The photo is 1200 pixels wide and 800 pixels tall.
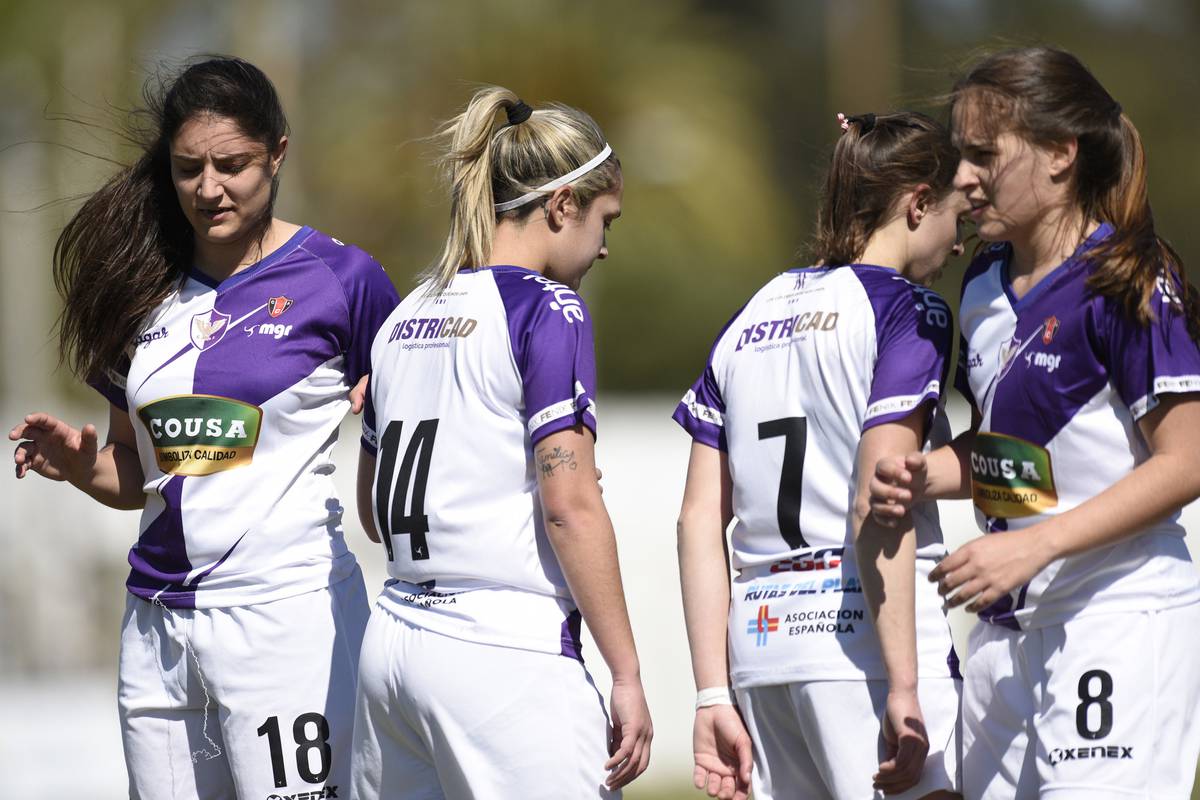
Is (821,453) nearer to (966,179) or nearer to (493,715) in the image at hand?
(966,179)

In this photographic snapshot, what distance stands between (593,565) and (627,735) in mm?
393

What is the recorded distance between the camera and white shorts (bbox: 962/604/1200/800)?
2.87 metres

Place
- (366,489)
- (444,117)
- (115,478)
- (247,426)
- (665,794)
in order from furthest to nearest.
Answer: (444,117), (665,794), (115,478), (366,489), (247,426)

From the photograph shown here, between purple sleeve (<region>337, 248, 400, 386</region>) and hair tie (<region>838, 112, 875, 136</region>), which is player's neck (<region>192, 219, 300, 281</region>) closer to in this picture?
purple sleeve (<region>337, 248, 400, 386</region>)

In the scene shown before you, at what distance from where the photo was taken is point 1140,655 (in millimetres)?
2895

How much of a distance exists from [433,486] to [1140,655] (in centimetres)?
159

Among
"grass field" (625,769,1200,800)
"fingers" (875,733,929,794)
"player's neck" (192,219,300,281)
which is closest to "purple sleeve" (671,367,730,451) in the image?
"fingers" (875,733,929,794)

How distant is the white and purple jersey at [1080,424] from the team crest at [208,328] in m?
1.95

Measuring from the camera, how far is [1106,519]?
2861 mm

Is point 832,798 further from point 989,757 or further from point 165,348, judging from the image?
point 165,348

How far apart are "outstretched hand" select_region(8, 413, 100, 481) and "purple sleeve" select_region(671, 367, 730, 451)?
1.58 m

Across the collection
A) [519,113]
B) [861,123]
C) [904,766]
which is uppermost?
[519,113]

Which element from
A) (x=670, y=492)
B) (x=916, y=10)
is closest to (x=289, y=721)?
(x=670, y=492)

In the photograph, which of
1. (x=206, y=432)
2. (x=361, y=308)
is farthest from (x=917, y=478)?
(x=206, y=432)
